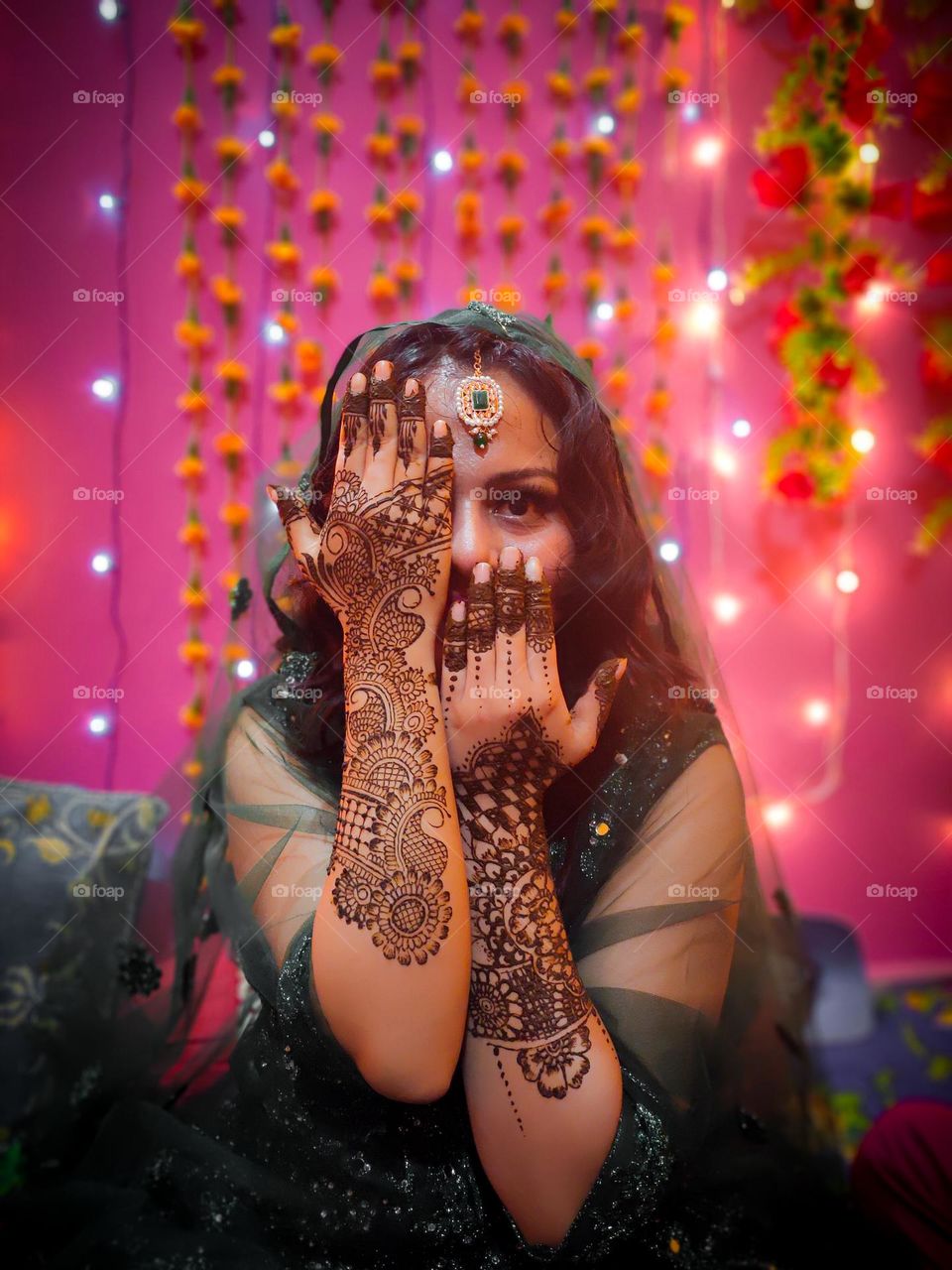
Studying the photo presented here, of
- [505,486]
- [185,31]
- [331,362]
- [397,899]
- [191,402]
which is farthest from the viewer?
[331,362]

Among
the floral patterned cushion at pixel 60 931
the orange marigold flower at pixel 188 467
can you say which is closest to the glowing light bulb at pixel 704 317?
the orange marigold flower at pixel 188 467

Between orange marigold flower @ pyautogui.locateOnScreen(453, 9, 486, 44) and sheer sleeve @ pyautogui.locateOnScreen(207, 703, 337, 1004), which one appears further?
orange marigold flower @ pyautogui.locateOnScreen(453, 9, 486, 44)

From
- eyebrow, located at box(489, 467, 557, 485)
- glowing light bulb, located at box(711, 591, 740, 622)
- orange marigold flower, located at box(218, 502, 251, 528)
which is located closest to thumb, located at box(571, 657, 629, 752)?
eyebrow, located at box(489, 467, 557, 485)

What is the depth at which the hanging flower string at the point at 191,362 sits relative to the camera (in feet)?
4.48

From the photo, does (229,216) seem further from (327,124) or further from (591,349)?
(591,349)

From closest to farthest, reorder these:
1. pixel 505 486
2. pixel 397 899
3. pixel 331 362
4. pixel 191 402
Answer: pixel 397 899 < pixel 505 486 < pixel 191 402 < pixel 331 362

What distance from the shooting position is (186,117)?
1.37 m

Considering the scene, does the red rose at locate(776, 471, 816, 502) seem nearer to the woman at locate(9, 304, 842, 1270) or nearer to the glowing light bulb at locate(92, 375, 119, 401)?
the woman at locate(9, 304, 842, 1270)

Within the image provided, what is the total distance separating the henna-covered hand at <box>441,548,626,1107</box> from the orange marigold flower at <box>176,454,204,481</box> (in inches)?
28.0

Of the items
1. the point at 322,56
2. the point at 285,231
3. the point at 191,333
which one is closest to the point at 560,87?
the point at 322,56

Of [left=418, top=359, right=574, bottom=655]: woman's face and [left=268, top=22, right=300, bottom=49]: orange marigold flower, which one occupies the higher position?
[left=268, top=22, right=300, bottom=49]: orange marigold flower

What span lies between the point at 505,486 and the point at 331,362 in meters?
0.69

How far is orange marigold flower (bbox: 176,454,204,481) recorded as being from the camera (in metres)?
1.45

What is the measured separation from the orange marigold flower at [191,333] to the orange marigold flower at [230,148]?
28cm
